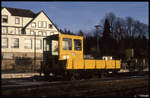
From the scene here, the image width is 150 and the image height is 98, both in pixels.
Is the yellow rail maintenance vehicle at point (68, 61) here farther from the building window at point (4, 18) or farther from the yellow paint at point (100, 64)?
the building window at point (4, 18)

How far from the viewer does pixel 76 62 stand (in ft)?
55.4

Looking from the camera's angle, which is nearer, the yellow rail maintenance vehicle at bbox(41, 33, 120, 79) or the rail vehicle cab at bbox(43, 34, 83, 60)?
the yellow rail maintenance vehicle at bbox(41, 33, 120, 79)

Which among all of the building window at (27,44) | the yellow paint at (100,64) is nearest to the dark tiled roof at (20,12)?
the building window at (27,44)

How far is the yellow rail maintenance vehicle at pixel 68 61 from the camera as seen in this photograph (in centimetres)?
1661

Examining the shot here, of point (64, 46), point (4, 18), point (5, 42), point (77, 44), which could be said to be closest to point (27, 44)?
point (5, 42)

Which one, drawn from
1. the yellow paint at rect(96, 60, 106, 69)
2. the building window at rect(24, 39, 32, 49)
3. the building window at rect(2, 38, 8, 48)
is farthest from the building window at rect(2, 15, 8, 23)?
the yellow paint at rect(96, 60, 106, 69)

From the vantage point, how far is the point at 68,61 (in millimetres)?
16375

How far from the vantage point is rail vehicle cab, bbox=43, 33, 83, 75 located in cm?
1714

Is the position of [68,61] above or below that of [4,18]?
below

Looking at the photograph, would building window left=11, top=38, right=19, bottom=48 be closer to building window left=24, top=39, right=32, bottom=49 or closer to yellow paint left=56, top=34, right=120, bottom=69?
building window left=24, top=39, right=32, bottom=49

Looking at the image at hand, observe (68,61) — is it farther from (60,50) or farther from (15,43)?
(15,43)

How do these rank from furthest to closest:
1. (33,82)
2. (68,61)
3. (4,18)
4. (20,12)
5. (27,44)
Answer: (20,12), (4,18), (27,44), (68,61), (33,82)

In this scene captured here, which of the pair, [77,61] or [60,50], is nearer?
[77,61]

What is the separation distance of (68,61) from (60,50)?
4.29 feet
